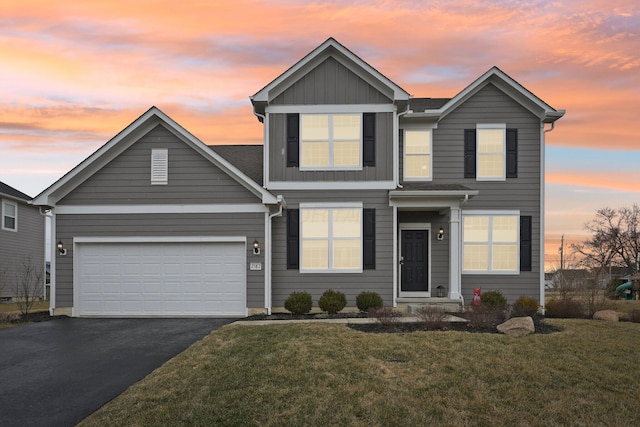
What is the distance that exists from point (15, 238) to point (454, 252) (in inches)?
917

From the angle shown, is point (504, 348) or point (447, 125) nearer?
point (504, 348)

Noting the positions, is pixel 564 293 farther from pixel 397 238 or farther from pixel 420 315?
pixel 420 315

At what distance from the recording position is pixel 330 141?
15.6 m

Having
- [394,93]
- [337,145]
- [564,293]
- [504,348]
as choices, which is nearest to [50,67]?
[337,145]

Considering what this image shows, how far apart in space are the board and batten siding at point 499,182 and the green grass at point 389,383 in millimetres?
5800

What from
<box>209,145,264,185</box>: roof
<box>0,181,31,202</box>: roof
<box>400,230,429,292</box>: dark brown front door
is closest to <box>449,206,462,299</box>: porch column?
<box>400,230,429,292</box>: dark brown front door

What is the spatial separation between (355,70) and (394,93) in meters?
1.42

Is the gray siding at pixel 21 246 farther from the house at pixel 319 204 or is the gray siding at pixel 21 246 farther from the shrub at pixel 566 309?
the shrub at pixel 566 309

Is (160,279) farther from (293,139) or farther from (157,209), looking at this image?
(293,139)

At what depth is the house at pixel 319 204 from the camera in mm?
14859

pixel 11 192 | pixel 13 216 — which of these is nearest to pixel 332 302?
→ pixel 13 216

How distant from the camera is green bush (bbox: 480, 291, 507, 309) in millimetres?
15367

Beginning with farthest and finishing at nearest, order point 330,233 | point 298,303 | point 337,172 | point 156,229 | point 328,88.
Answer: point 328,88 → point 337,172 → point 330,233 → point 156,229 → point 298,303

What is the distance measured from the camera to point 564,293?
16625 millimetres
